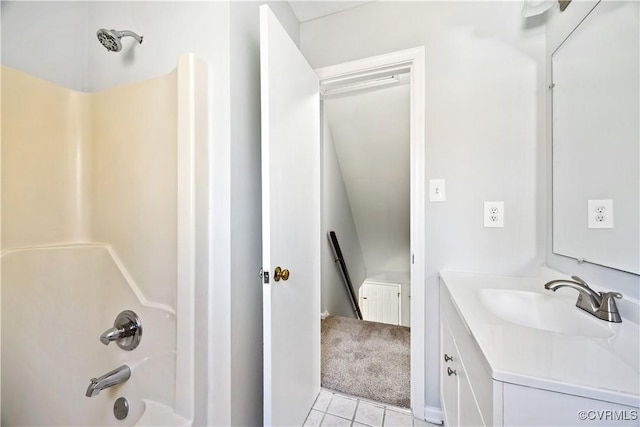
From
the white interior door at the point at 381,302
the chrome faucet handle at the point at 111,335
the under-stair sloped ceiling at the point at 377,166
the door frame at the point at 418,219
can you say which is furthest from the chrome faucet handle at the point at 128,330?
the white interior door at the point at 381,302

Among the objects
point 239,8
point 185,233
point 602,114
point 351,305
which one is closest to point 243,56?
point 239,8

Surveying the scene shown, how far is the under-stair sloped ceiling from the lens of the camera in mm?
2346

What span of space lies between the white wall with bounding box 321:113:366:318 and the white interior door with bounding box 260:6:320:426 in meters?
1.04

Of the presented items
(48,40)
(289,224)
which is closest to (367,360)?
(289,224)

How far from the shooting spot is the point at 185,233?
878 millimetres

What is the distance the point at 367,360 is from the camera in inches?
70.7

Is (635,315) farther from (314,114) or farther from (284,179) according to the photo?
(314,114)

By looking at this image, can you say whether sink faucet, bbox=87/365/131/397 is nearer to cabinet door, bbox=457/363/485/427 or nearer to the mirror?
cabinet door, bbox=457/363/485/427

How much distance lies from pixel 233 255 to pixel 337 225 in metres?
2.04

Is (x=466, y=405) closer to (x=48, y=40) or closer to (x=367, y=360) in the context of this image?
(x=367, y=360)

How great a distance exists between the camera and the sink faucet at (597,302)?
0.69m

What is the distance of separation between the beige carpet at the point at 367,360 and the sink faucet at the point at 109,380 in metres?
1.15

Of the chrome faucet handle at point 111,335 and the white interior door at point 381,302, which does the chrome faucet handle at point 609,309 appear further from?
the white interior door at point 381,302

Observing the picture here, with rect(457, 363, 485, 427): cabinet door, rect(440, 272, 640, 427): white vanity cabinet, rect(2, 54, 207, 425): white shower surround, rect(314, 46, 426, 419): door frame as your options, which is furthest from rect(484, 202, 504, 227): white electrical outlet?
rect(2, 54, 207, 425): white shower surround
